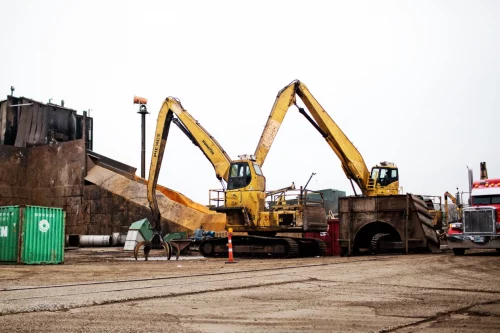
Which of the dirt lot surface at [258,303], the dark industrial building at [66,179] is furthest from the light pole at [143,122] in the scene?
the dirt lot surface at [258,303]

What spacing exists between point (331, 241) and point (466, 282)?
16.1 metres

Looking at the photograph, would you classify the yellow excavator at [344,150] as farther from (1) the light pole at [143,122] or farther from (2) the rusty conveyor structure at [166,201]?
(1) the light pole at [143,122]

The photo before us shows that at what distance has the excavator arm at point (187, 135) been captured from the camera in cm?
2669

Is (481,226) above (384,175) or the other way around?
the other way around

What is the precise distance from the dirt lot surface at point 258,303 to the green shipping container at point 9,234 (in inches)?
285

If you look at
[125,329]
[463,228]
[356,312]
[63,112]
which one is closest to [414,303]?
[356,312]

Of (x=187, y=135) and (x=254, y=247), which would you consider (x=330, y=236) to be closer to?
(x=254, y=247)

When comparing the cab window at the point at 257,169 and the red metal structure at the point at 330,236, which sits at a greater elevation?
the cab window at the point at 257,169

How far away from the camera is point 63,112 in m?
52.4

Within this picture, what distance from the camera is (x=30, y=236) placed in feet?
66.1

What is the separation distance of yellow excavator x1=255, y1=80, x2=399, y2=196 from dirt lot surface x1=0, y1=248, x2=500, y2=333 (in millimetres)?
14550

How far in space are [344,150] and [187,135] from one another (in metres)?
8.13

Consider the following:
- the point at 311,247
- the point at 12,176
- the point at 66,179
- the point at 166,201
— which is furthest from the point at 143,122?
the point at 311,247

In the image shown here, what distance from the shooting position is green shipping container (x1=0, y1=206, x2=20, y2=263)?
65.6 feet
